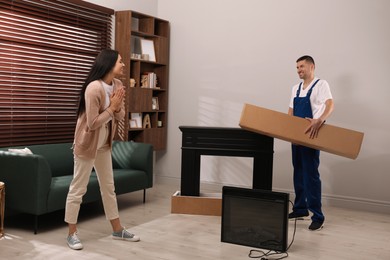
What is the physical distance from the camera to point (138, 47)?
605cm

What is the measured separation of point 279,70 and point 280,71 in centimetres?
2

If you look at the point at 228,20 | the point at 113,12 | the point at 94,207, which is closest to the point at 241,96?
the point at 228,20

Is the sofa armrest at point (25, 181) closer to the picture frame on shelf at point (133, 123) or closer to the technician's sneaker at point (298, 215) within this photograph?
the picture frame on shelf at point (133, 123)

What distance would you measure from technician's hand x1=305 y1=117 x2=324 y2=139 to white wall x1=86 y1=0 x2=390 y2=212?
4.62 feet

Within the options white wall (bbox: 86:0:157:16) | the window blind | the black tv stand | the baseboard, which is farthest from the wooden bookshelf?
the baseboard

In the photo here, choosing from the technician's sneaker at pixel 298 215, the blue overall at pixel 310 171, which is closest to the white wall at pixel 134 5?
the blue overall at pixel 310 171

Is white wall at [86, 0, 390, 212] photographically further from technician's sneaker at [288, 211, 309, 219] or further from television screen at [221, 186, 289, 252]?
television screen at [221, 186, 289, 252]

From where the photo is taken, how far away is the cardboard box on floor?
161 inches

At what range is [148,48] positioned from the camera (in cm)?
615

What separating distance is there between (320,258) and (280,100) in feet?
8.43

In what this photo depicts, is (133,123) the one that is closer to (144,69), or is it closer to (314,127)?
(144,69)

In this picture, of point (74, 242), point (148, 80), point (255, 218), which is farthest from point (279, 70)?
point (74, 242)

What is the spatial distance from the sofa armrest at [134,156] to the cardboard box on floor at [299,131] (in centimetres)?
134

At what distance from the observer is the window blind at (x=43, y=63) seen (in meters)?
4.46
